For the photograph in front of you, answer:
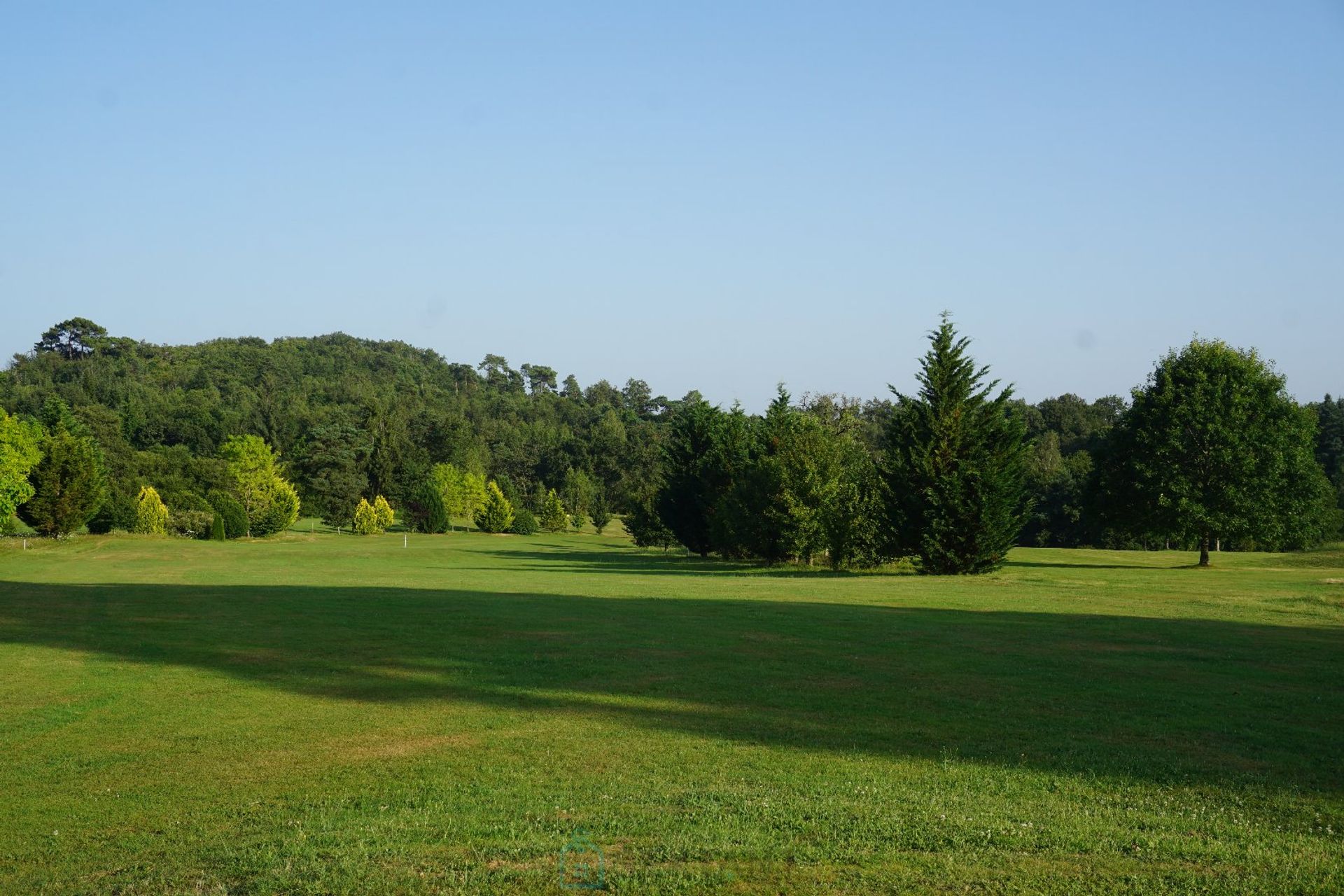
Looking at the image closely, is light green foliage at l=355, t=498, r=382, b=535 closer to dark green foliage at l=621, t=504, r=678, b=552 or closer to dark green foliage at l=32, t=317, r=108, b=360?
dark green foliage at l=621, t=504, r=678, b=552

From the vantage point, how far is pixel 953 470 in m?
42.8

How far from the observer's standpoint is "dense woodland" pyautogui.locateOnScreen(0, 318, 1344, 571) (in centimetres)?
4353

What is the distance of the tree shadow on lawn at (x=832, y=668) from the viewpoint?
451 inches

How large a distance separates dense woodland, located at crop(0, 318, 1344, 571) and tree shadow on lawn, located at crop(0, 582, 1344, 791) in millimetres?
18931

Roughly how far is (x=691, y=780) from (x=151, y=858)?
461cm

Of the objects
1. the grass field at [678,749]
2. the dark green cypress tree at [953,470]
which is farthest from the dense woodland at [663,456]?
the grass field at [678,749]

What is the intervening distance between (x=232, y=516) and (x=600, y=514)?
40644 mm

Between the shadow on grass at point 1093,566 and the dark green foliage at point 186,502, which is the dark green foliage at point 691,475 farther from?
the dark green foliage at point 186,502

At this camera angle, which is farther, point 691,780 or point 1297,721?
point 1297,721

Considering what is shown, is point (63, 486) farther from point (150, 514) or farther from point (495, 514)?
point (495, 514)

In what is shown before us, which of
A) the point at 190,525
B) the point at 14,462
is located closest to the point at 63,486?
the point at 14,462

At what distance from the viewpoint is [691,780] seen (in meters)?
9.81

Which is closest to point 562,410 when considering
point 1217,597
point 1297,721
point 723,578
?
point 723,578

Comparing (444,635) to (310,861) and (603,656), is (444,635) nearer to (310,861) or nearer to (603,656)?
(603,656)
